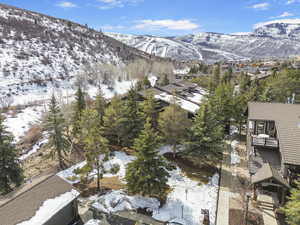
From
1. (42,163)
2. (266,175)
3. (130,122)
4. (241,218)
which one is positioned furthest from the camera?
(130,122)

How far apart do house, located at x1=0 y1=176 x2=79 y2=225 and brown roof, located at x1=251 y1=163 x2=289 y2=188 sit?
13582 mm

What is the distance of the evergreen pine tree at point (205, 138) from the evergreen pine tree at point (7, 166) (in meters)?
16.2

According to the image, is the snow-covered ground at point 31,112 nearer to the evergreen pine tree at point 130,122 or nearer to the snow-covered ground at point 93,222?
the evergreen pine tree at point 130,122

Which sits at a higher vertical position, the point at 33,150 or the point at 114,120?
the point at 114,120

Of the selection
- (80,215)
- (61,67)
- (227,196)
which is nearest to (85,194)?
(80,215)

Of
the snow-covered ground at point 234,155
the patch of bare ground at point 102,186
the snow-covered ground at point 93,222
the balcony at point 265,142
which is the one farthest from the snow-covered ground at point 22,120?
the balcony at point 265,142

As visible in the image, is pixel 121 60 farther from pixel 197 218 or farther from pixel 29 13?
pixel 197 218

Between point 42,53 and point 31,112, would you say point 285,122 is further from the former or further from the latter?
point 42,53

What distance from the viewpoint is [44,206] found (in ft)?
44.2

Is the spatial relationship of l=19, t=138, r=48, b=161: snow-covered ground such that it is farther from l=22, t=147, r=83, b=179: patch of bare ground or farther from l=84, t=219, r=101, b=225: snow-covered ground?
l=84, t=219, r=101, b=225: snow-covered ground

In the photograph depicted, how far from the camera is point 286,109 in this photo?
20578 mm

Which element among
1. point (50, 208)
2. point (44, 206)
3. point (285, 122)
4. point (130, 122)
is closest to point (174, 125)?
point (130, 122)

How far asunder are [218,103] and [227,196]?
14.3 metres

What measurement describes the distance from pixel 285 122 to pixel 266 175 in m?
5.72
